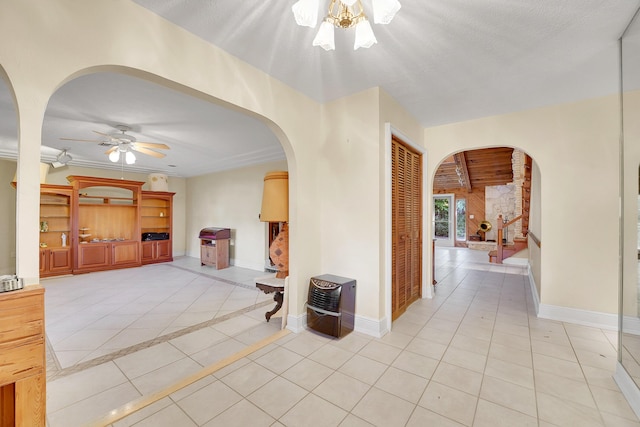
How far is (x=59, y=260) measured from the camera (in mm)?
5465

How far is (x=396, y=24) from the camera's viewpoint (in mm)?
1752

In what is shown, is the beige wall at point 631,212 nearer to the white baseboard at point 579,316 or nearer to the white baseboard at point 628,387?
the white baseboard at point 628,387

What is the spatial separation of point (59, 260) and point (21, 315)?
6200 millimetres

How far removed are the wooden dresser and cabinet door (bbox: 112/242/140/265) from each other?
624cm

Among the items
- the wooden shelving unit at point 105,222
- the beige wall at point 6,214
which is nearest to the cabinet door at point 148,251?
the wooden shelving unit at point 105,222

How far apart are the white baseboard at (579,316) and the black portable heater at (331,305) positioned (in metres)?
2.37

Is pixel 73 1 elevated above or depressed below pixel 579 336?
above

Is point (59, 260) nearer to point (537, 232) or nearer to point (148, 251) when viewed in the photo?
point (148, 251)

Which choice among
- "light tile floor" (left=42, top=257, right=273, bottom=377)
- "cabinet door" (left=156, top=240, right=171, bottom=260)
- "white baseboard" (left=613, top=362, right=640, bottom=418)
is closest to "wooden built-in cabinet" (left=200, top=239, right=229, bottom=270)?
"light tile floor" (left=42, top=257, right=273, bottom=377)

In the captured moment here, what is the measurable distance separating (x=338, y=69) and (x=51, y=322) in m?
4.45

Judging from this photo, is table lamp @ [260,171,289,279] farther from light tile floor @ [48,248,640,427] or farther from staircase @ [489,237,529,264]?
staircase @ [489,237,529,264]

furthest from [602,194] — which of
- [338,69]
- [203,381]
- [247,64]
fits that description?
[203,381]

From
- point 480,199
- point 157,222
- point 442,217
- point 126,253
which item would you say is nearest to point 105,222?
point 126,253

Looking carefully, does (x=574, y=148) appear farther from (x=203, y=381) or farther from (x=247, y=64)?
(x=203, y=381)
